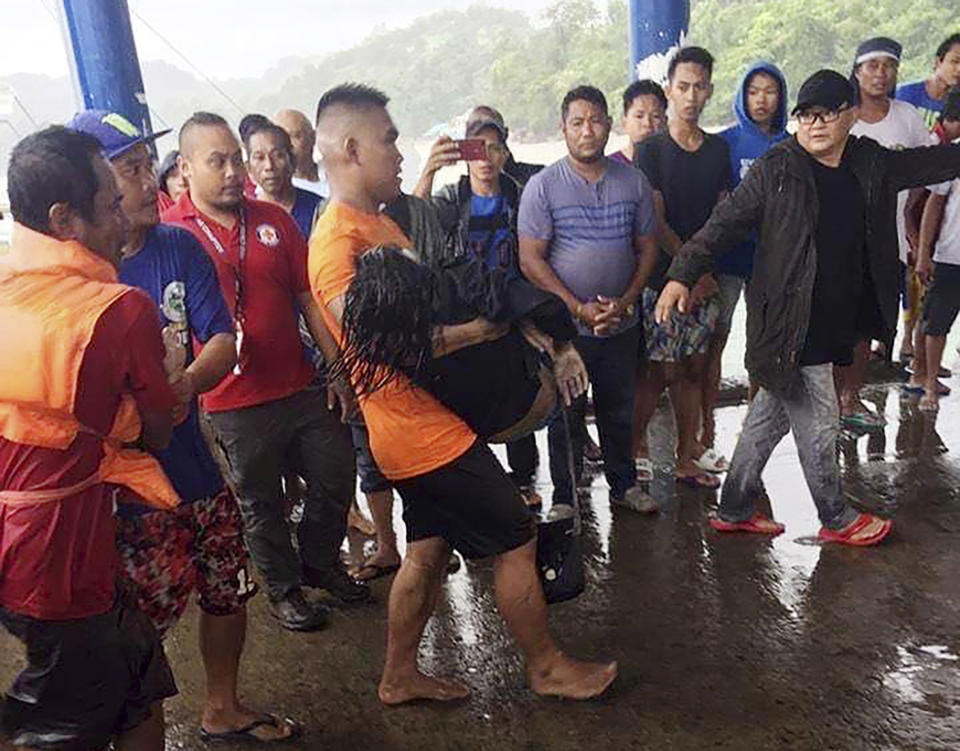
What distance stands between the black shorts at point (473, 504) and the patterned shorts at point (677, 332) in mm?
1910

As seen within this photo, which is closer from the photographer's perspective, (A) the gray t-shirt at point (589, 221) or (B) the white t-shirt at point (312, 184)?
(A) the gray t-shirt at point (589, 221)

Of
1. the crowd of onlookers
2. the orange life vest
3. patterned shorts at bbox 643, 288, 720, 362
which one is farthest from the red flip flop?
the orange life vest

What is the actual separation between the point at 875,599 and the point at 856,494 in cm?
106

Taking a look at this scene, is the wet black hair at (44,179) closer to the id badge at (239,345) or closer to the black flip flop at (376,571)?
the id badge at (239,345)

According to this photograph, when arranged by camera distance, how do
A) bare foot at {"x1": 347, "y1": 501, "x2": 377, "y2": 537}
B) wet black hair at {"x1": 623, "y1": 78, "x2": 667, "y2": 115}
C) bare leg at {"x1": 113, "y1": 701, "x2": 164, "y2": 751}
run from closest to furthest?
bare leg at {"x1": 113, "y1": 701, "x2": 164, "y2": 751} → bare foot at {"x1": 347, "y1": 501, "x2": 377, "y2": 537} → wet black hair at {"x1": 623, "y1": 78, "x2": 667, "y2": 115}

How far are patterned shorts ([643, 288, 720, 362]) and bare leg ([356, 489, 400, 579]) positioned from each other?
1.50 meters

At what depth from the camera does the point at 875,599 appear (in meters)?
3.17

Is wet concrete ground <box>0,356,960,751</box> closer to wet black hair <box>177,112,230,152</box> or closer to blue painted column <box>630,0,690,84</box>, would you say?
wet black hair <box>177,112,230,152</box>

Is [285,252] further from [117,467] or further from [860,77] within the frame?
[860,77]

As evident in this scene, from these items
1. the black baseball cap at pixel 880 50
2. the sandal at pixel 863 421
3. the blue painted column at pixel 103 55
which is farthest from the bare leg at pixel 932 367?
the blue painted column at pixel 103 55

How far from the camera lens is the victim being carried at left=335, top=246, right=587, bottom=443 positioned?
2.27 m

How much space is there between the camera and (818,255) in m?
3.37

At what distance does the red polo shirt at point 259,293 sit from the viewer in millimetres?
2988

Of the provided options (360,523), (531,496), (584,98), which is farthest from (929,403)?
(360,523)
